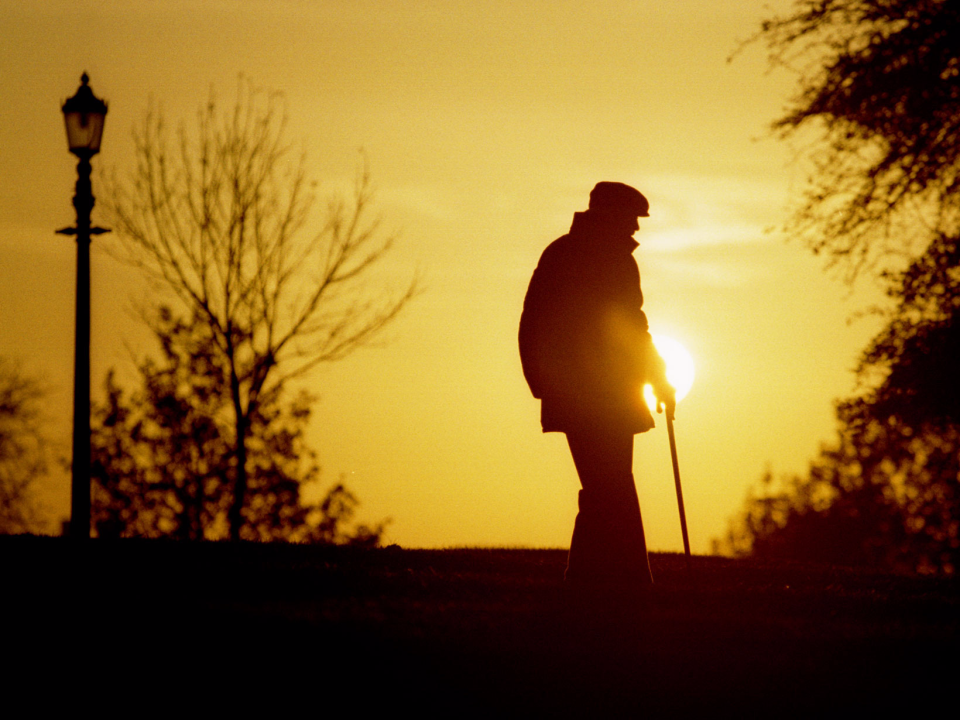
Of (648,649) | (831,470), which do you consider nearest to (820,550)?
(831,470)

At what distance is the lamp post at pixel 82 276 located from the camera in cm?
1178

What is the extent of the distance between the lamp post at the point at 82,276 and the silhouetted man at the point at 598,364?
4643 mm

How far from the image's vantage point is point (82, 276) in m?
12.2

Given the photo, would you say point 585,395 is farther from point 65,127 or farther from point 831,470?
point 831,470

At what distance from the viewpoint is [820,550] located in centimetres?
4888

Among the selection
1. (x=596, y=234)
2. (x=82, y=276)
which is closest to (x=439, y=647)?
(x=596, y=234)


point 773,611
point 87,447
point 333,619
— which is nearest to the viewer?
point 333,619

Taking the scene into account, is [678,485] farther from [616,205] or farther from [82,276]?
[82,276]

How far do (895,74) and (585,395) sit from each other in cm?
892

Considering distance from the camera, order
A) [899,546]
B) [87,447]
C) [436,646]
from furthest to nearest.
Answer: [899,546], [87,447], [436,646]

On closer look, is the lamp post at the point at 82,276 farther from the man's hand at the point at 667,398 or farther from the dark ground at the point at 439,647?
the man's hand at the point at 667,398

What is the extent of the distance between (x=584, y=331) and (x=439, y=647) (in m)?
2.83

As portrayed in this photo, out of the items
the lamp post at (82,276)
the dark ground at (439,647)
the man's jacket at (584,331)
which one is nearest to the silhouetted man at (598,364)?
the man's jacket at (584,331)

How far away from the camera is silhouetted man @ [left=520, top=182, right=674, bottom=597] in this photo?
900 centimetres
